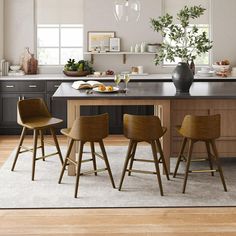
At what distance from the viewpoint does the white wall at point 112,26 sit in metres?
8.70

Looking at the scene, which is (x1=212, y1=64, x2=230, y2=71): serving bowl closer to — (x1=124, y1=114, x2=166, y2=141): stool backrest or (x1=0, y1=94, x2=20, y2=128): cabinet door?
(x1=0, y1=94, x2=20, y2=128): cabinet door

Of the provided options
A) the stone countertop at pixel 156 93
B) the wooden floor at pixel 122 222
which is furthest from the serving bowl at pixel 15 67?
the wooden floor at pixel 122 222

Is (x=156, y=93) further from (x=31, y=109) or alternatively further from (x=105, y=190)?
(x=31, y=109)

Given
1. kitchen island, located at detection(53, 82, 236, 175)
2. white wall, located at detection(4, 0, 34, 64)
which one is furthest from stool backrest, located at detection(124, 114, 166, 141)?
white wall, located at detection(4, 0, 34, 64)

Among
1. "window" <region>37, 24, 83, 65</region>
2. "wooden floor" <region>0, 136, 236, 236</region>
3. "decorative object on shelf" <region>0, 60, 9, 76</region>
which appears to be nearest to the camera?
"wooden floor" <region>0, 136, 236, 236</region>

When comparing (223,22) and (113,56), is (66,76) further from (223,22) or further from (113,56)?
(223,22)

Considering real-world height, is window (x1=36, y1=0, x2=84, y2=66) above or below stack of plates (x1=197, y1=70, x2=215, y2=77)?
above

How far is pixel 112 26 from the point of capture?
8773 millimetres

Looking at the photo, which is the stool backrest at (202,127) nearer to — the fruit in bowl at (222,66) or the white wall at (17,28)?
the fruit in bowl at (222,66)

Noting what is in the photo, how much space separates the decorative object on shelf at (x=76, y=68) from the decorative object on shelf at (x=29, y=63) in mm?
527

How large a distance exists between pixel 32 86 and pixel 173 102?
2746mm

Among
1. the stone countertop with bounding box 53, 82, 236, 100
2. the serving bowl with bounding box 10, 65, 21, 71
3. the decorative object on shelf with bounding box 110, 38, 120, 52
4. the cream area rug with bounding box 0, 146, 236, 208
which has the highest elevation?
the decorative object on shelf with bounding box 110, 38, 120, 52

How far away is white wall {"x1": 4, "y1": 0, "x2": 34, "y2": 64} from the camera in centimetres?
870

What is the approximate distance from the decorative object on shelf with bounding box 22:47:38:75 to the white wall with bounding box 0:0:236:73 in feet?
0.43
